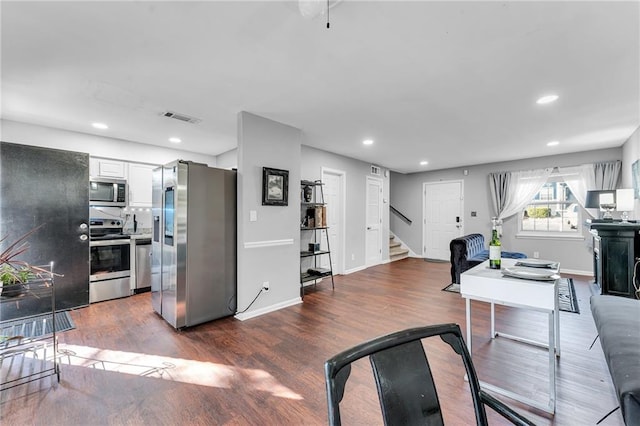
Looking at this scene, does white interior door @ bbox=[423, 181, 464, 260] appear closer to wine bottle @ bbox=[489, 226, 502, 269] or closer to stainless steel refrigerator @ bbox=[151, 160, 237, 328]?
wine bottle @ bbox=[489, 226, 502, 269]

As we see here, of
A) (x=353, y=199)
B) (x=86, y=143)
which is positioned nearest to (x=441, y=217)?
(x=353, y=199)

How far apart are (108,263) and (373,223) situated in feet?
16.4

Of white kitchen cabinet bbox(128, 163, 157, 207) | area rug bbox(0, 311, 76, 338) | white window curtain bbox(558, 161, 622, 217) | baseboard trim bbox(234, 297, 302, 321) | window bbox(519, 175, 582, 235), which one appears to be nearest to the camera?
area rug bbox(0, 311, 76, 338)

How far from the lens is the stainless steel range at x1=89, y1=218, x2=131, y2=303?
3760mm

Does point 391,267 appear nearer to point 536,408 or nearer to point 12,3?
point 536,408

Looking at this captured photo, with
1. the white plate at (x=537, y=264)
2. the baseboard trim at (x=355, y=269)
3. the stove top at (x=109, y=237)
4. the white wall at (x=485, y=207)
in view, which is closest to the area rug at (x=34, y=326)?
the stove top at (x=109, y=237)

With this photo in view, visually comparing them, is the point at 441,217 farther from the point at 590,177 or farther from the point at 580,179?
the point at 590,177

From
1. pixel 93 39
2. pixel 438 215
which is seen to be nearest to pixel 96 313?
pixel 93 39

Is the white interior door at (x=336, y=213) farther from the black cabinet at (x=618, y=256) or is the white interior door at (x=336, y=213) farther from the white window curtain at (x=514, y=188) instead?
the black cabinet at (x=618, y=256)

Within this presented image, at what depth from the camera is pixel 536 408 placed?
1.74 meters

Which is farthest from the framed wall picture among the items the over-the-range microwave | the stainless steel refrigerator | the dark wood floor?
the over-the-range microwave

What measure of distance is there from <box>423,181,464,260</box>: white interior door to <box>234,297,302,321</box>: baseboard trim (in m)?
4.85

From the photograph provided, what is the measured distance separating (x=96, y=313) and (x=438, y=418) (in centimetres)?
408

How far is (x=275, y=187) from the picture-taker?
138 inches
